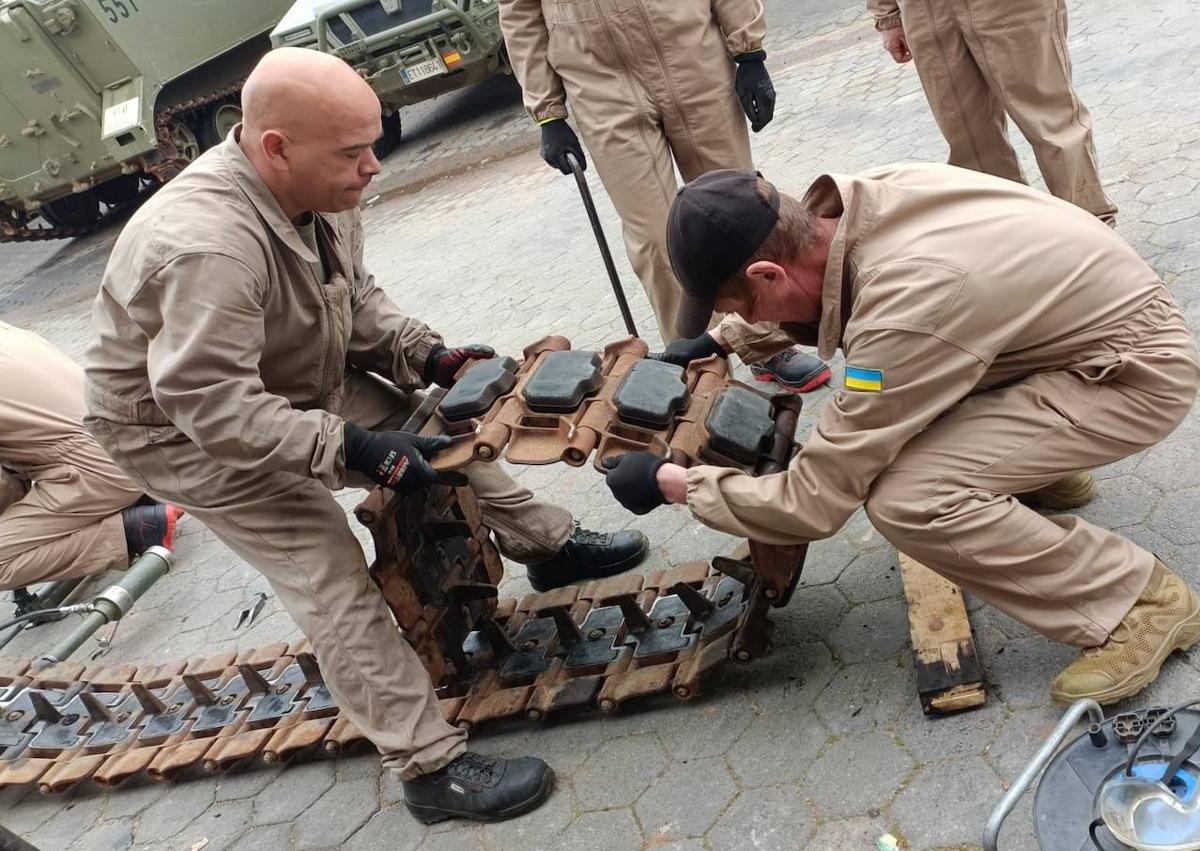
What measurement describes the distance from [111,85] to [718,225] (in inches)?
388

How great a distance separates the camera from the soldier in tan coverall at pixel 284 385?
2287 millimetres

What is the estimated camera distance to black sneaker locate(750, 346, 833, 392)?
3992 millimetres

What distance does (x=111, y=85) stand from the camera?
10.2 metres

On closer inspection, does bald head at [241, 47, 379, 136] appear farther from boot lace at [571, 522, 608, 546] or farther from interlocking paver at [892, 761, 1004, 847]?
interlocking paver at [892, 761, 1004, 847]

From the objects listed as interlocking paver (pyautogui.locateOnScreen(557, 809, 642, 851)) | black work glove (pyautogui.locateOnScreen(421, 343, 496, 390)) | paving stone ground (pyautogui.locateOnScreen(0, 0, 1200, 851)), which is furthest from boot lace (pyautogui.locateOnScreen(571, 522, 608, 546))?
interlocking paver (pyautogui.locateOnScreen(557, 809, 642, 851))

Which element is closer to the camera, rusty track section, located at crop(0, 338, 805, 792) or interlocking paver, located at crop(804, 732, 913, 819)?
interlocking paver, located at crop(804, 732, 913, 819)

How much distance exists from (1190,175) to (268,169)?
3.72m

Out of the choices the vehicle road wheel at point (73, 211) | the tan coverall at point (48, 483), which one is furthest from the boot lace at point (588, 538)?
the vehicle road wheel at point (73, 211)

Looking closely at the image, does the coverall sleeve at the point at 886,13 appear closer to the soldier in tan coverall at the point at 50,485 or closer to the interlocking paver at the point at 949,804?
the interlocking paver at the point at 949,804

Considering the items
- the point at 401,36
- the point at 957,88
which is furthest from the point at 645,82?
the point at 401,36

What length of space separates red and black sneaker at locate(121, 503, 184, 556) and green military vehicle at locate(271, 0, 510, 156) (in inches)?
228

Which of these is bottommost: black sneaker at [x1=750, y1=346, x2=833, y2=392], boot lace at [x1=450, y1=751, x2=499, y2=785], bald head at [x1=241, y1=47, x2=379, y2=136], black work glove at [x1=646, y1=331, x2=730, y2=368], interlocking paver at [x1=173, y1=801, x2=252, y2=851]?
black sneaker at [x1=750, y1=346, x2=833, y2=392]

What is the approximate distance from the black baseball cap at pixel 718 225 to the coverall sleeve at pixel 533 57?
1.83 meters

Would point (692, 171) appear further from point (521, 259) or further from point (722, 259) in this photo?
point (521, 259)
